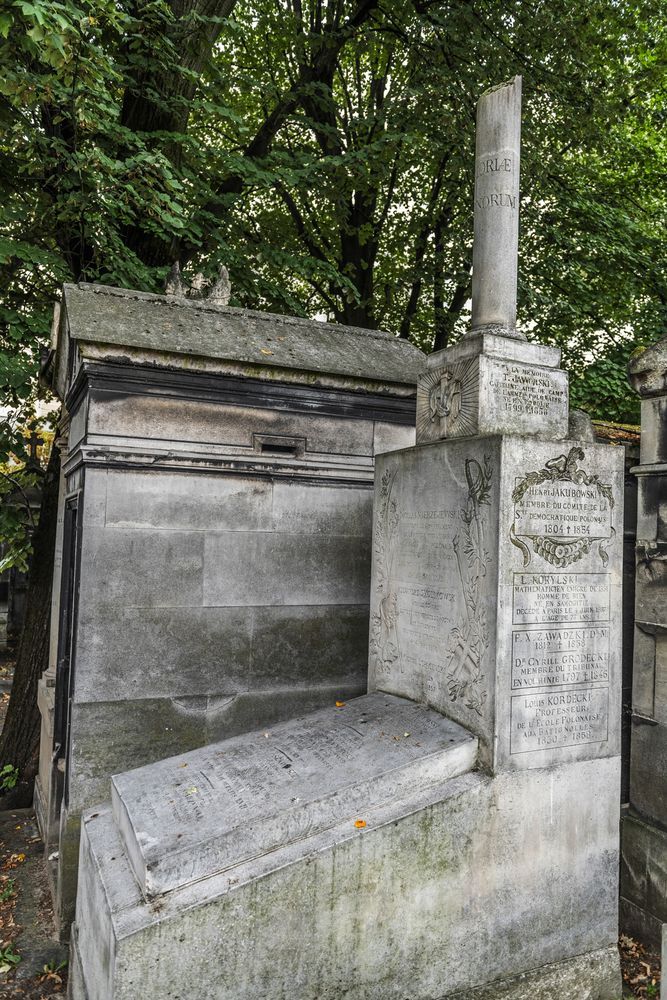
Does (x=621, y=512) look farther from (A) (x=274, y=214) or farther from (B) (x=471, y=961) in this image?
(A) (x=274, y=214)

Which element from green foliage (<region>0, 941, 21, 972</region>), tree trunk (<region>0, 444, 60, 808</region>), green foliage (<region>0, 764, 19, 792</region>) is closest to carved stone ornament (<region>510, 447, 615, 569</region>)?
green foliage (<region>0, 941, 21, 972</region>)

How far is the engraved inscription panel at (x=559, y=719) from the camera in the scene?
367 cm

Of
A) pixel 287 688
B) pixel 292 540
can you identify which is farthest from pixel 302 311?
pixel 287 688

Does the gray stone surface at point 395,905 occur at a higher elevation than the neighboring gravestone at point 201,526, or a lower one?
lower

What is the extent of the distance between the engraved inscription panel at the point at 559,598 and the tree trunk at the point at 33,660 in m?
4.71

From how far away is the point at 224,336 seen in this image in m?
4.79

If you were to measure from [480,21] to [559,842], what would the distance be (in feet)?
28.6

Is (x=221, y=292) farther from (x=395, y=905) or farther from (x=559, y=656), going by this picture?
(x=395, y=905)

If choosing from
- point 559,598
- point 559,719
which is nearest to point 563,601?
point 559,598

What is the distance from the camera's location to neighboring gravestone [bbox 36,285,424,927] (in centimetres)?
436

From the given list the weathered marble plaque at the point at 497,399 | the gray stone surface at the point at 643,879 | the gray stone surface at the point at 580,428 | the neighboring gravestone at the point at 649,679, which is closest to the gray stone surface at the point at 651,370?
the neighboring gravestone at the point at 649,679

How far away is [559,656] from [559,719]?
341 mm

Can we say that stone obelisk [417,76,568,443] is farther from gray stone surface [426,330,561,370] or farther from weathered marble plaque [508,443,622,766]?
weathered marble plaque [508,443,622,766]

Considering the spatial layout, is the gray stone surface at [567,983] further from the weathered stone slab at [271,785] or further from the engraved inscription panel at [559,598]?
the engraved inscription panel at [559,598]
